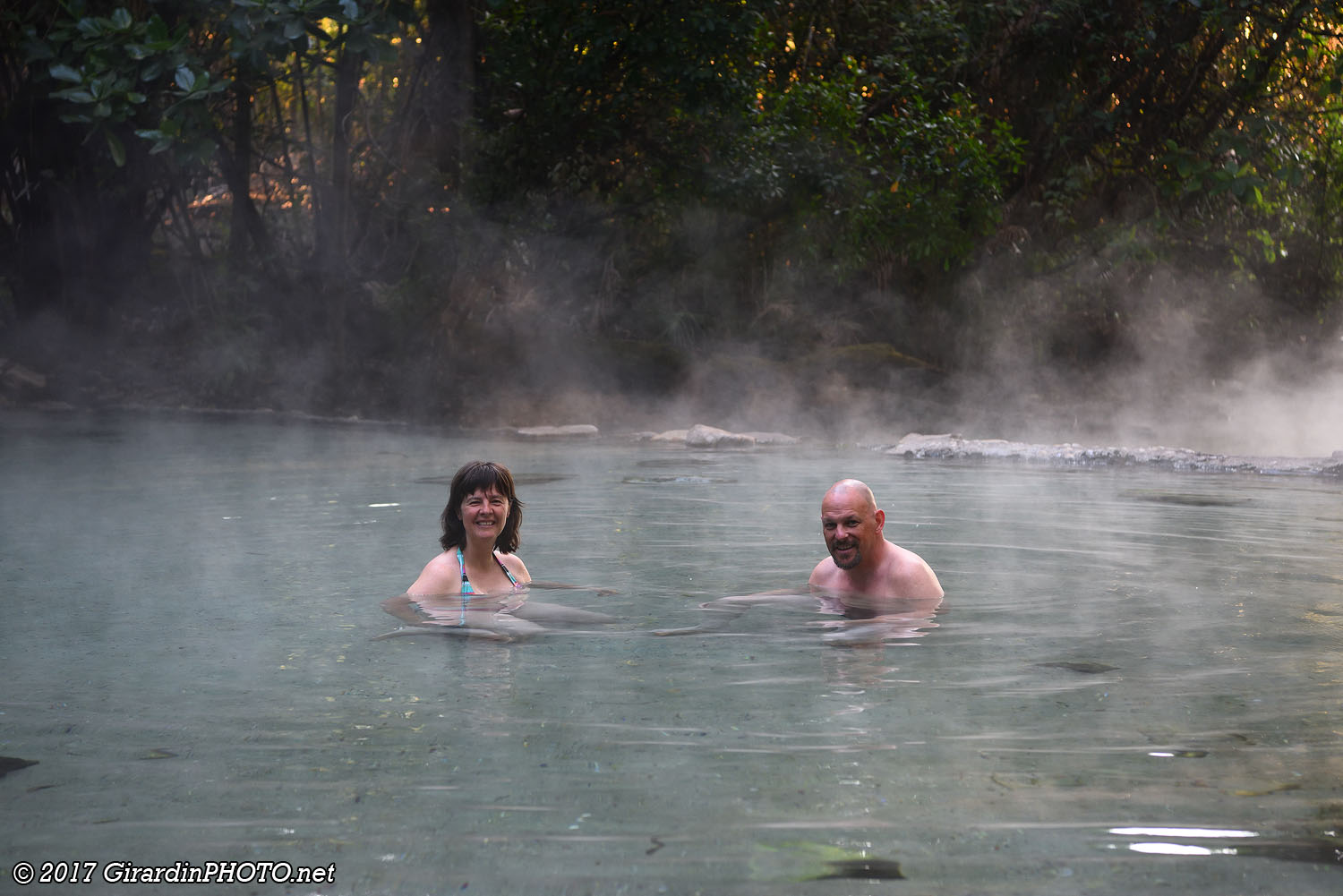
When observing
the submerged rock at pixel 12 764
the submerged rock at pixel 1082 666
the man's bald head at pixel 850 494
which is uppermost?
the man's bald head at pixel 850 494

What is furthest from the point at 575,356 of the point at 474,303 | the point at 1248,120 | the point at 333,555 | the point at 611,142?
the point at 333,555

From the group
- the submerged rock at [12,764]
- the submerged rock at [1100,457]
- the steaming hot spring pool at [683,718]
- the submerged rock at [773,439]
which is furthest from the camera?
the submerged rock at [773,439]

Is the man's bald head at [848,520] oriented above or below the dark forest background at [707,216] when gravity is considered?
below

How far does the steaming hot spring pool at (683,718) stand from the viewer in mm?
2650

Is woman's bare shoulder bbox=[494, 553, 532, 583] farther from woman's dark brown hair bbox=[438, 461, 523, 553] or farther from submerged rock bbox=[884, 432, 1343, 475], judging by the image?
submerged rock bbox=[884, 432, 1343, 475]

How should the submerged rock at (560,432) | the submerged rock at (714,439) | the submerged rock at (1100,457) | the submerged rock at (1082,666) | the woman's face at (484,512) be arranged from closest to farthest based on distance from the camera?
1. the submerged rock at (1082,666)
2. the woman's face at (484,512)
3. the submerged rock at (1100,457)
4. the submerged rock at (714,439)
5. the submerged rock at (560,432)

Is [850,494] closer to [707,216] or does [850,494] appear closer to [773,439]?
[773,439]

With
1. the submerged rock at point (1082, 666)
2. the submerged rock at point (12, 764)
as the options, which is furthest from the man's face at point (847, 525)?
the submerged rock at point (12, 764)

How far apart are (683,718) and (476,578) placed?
1.97 metres

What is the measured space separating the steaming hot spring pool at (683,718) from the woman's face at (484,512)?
52cm

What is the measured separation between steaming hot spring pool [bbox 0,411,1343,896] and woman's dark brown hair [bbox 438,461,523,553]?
1.49 ft

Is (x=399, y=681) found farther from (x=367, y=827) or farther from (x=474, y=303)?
(x=474, y=303)

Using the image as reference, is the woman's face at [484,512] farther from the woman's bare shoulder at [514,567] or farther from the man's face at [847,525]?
the man's face at [847,525]

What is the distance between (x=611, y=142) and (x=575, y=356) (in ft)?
12.8
